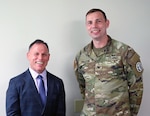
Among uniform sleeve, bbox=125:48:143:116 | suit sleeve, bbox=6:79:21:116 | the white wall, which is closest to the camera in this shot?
suit sleeve, bbox=6:79:21:116

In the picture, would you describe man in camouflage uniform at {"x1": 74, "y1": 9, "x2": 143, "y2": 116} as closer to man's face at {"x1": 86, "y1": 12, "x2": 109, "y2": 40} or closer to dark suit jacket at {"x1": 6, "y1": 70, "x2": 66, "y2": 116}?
man's face at {"x1": 86, "y1": 12, "x2": 109, "y2": 40}

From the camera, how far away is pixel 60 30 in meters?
1.99

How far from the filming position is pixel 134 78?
1.71 meters

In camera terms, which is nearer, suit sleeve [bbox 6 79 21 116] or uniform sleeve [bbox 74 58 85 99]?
suit sleeve [bbox 6 79 21 116]

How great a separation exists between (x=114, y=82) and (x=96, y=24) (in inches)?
19.0

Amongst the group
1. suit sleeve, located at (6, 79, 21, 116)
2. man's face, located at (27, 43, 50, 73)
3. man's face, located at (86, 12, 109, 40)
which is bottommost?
suit sleeve, located at (6, 79, 21, 116)

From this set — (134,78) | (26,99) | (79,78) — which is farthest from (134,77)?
(26,99)

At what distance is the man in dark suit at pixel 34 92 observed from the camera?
158 cm

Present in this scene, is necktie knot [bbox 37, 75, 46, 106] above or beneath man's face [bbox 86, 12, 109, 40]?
beneath

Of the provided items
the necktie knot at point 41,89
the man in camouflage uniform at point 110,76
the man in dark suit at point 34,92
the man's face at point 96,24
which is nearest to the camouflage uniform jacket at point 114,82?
the man in camouflage uniform at point 110,76

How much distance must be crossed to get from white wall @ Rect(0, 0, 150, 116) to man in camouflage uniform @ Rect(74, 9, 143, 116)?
11.1 inches

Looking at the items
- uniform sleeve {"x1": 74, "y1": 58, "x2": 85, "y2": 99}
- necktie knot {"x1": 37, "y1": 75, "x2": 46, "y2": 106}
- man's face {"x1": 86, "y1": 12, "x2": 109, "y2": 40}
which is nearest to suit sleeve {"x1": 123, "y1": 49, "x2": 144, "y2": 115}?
man's face {"x1": 86, "y1": 12, "x2": 109, "y2": 40}

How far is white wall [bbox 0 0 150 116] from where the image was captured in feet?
6.04

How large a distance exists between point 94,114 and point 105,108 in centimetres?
11
